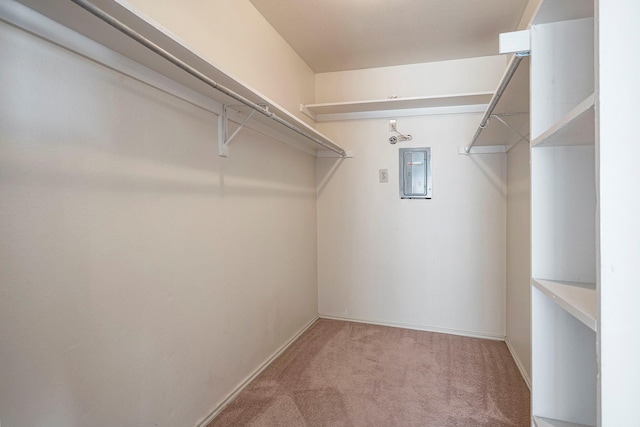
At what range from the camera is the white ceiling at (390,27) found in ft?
7.70

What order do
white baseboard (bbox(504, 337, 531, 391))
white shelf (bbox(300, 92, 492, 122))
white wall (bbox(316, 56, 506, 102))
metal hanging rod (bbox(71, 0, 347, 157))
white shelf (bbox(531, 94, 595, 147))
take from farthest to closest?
1. white wall (bbox(316, 56, 506, 102))
2. white shelf (bbox(300, 92, 492, 122))
3. white baseboard (bbox(504, 337, 531, 391))
4. metal hanging rod (bbox(71, 0, 347, 157))
5. white shelf (bbox(531, 94, 595, 147))

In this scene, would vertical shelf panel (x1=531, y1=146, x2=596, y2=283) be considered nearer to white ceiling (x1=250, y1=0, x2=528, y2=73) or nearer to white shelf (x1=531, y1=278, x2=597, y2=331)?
white shelf (x1=531, y1=278, x2=597, y2=331)

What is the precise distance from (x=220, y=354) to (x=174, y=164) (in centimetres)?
112

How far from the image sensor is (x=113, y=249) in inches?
53.3

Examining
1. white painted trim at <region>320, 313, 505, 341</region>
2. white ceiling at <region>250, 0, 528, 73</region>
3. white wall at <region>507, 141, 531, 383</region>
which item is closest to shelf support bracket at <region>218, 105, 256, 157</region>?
white ceiling at <region>250, 0, 528, 73</region>

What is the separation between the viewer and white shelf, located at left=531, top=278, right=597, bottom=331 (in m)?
0.79

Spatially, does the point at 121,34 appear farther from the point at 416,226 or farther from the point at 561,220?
the point at 416,226

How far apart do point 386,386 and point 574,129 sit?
195 centimetres

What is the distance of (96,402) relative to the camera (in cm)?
128

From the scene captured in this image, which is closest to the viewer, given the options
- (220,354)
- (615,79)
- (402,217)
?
(615,79)

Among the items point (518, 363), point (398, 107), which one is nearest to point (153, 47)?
point (398, 107)

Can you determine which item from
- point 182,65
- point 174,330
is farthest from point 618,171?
point 174,330

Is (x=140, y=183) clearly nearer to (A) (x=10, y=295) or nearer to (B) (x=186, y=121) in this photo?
(B) (x=186, y=121)

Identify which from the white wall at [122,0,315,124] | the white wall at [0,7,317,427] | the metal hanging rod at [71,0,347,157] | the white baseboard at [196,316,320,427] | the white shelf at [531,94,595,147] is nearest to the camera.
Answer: the white shelf at [531,94,595,147]
